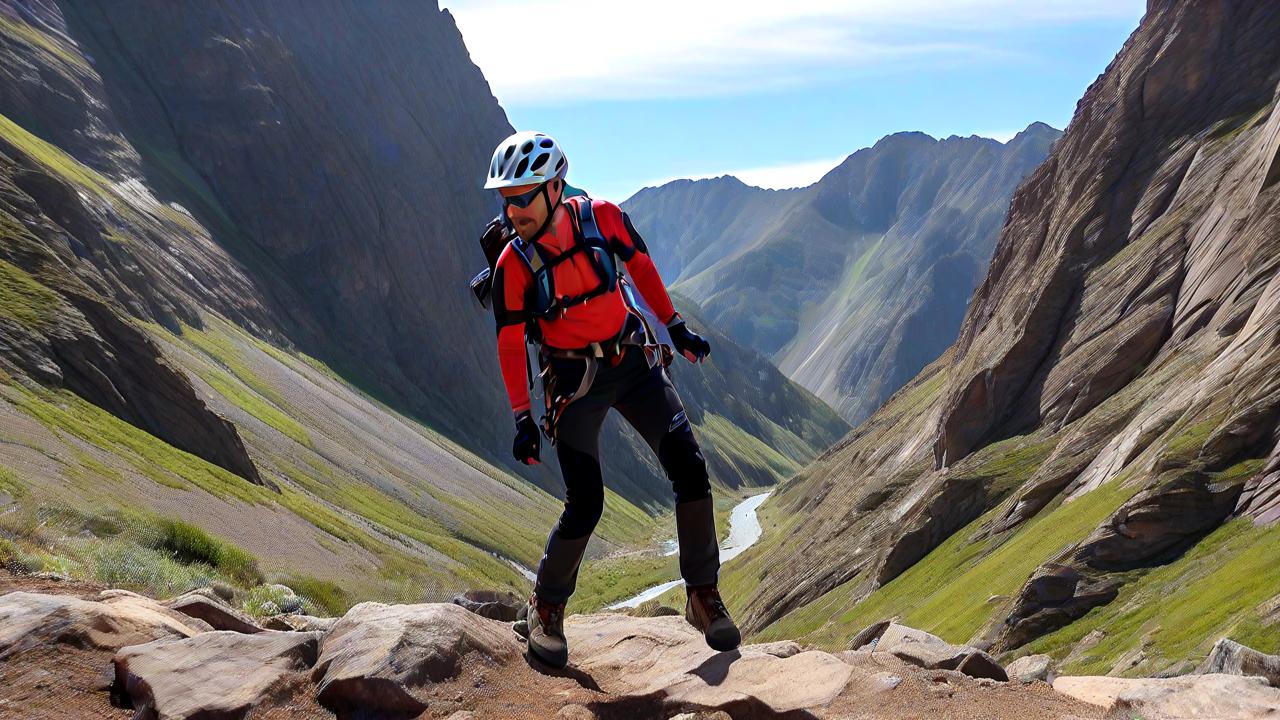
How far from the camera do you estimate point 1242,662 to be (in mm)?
10172

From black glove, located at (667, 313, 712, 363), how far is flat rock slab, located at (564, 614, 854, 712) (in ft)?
10.6

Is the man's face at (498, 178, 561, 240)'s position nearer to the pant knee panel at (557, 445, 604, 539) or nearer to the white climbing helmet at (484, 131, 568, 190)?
the white climbing helmet at (484, 131, 568, 190)

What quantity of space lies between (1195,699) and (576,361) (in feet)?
21.2

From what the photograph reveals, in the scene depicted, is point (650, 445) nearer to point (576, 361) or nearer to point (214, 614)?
point (576, 361)

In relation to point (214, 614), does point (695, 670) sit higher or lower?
higher

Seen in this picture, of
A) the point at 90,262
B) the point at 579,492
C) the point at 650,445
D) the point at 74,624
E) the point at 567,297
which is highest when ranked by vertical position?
the point at 90,262

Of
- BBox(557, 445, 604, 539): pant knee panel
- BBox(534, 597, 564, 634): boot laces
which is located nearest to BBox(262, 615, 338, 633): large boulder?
BBox(534, 597, 564, 634): boot laces

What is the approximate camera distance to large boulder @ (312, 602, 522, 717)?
9.78 m

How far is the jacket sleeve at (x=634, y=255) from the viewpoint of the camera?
11320 millimetres

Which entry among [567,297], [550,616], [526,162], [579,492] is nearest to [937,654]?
[550,616]

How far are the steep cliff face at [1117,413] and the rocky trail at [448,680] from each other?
1145cm

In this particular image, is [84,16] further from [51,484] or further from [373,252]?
[51,484]

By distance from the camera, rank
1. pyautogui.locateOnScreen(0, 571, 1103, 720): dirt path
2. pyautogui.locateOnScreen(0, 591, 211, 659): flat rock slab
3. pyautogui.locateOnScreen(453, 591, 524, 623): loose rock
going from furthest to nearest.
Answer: pyautogui.locateOnScreen(453, 591, 524, 623): loose rock < pyautogui.locateOnScreen(0, 591, 211, 659): flat rock slab < pyautogui.locateOnScreen(0, 571, 1103, 720): dirt path

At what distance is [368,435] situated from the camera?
10875 cm
